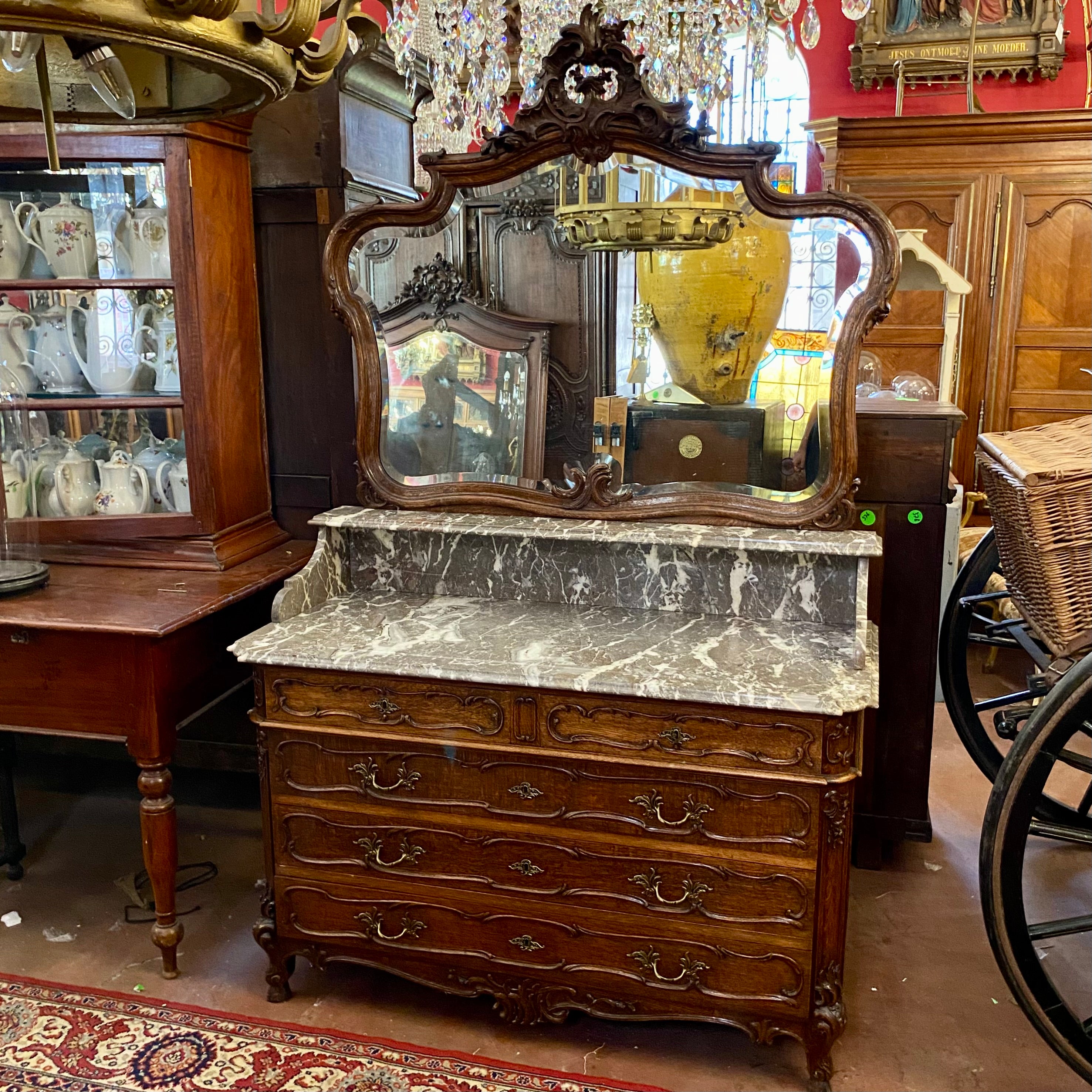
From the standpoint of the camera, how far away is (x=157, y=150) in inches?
95.6

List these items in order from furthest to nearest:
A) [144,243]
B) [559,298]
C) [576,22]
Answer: [576,22]
[144,243]
[559,298]

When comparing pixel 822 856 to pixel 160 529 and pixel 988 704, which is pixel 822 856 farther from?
pixel 160 529

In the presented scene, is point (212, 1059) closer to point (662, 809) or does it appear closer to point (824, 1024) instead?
point (662, 809)

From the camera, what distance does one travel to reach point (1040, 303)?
4.70 metres

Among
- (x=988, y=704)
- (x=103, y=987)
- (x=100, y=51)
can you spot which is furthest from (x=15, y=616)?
(x=988, y=704)

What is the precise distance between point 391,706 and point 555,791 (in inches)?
14.1

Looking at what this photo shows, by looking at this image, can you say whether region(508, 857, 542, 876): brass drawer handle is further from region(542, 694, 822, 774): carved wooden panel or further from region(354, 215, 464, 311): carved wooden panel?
region(354, 215, 464, 311): carved wooden panel

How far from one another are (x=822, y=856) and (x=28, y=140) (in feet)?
7.50

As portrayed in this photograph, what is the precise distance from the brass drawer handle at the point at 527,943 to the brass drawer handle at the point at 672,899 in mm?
245

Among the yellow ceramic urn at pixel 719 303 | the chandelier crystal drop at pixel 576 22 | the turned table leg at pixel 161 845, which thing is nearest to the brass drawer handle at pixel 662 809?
the yellow ceramic urn at pixel 719 303

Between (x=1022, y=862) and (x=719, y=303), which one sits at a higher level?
(x=719, y=303)

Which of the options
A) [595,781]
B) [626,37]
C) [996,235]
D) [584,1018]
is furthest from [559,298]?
[996,235]

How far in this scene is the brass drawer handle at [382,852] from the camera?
2.13 meters

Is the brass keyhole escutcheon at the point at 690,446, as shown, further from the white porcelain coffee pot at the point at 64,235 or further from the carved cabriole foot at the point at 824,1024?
the white porcelain coffee pot at the point at 64,235
